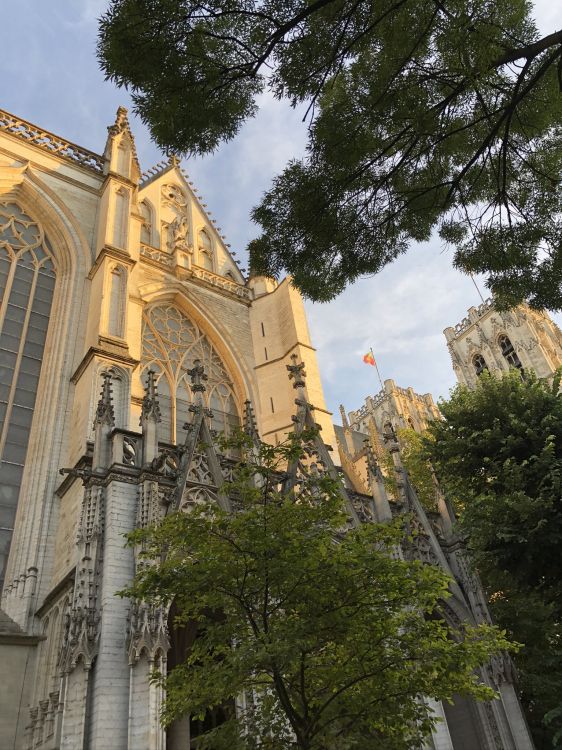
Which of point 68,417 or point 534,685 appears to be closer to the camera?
point 534,685

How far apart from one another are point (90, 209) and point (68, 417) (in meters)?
7.47

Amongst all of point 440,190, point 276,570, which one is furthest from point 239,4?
point 276,570

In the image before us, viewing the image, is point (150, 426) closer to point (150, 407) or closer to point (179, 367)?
point (150, 407)

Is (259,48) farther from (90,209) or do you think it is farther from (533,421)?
(90,209)

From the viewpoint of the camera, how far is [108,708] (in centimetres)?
764

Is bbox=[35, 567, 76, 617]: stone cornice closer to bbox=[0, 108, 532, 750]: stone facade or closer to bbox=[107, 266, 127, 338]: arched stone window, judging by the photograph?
bbox=[0, 108, 532, 750]: stone facade

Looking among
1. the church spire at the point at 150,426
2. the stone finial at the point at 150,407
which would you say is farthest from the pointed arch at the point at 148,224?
the church spire at the point at 150,426

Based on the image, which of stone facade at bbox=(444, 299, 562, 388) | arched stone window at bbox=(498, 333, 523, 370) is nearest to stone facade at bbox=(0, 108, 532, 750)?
stone facade at bbox=(444, 299, 562, 388)

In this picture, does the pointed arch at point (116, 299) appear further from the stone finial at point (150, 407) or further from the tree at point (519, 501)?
the tree at point (519, 501)

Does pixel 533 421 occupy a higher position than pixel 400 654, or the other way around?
pixel 533 421

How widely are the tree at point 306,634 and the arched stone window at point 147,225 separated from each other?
15.6m

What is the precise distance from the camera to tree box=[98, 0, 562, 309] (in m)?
5.88

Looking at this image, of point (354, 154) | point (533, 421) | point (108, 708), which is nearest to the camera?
point (354, 154)

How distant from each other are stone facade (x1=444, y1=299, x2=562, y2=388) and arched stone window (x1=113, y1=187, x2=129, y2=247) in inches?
1058
